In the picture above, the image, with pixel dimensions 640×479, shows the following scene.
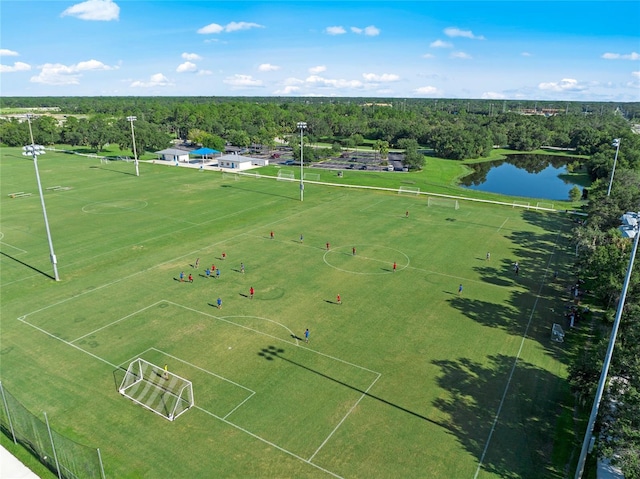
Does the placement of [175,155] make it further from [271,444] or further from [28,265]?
[271,444]

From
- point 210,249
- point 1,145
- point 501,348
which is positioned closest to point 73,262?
point 210,249

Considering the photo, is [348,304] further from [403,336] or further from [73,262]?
[73,262]

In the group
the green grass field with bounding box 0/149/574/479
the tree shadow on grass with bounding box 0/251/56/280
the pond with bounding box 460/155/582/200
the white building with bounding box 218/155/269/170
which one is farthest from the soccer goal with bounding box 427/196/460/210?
the tree shadow on grass with bounding box 0/251/56/280

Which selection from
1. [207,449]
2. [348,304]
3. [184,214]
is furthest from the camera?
[184,214]

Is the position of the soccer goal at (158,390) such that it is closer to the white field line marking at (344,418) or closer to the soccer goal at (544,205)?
the white field line marking at (344,418)

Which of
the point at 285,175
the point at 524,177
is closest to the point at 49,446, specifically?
the point at 285,175

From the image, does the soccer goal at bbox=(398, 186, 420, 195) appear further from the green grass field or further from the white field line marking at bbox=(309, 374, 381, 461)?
the white field line marking at bbox=(309, 374, 381, 461)

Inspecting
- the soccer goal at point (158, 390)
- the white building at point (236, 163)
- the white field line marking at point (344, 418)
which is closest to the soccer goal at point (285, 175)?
the white building at point (236, 163)
